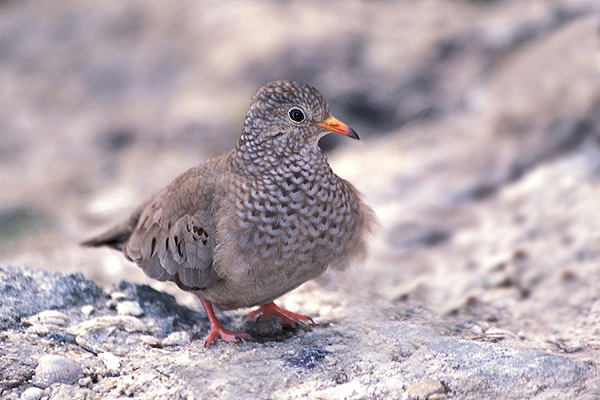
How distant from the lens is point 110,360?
3.89 metres

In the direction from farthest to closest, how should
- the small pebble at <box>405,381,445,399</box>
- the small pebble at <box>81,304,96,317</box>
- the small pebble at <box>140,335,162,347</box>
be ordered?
the small pebble at <box>81,304,96,317</box> → the small pebble at <box>140,335,162,347</box> → the small pebble at <box>405,381,445,399</box>

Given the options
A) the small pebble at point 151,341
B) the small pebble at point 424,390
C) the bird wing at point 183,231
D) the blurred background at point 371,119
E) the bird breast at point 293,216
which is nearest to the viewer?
the small pebble at point 424,390

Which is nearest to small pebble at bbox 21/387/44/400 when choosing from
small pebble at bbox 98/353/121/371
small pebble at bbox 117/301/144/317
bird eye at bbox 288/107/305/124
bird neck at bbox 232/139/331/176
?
small pebble at bbox 98/353/121/371

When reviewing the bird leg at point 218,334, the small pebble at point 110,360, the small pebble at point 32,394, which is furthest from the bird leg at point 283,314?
the small pebble at point 32,394

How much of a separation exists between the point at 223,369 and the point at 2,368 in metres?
1.25

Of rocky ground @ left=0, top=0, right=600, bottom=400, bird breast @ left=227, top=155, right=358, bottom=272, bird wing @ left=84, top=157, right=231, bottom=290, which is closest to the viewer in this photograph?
rocky ground @ left=0, top=0, right=600, bottom=400

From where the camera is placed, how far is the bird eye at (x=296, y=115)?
4.14 meters

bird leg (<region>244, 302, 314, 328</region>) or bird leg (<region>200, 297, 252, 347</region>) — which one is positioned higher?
bird leg (<region>244, 302, 314, 328</region>)

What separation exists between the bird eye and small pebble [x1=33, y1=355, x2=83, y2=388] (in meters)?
1.99

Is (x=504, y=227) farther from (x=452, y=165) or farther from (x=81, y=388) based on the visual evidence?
(x=81, y=388)

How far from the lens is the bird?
4.02 metres

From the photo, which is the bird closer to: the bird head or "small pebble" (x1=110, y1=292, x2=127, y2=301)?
the bird head

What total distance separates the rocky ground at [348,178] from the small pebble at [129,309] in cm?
1

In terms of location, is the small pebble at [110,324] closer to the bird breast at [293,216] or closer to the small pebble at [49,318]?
the small pebble at [49,318]
